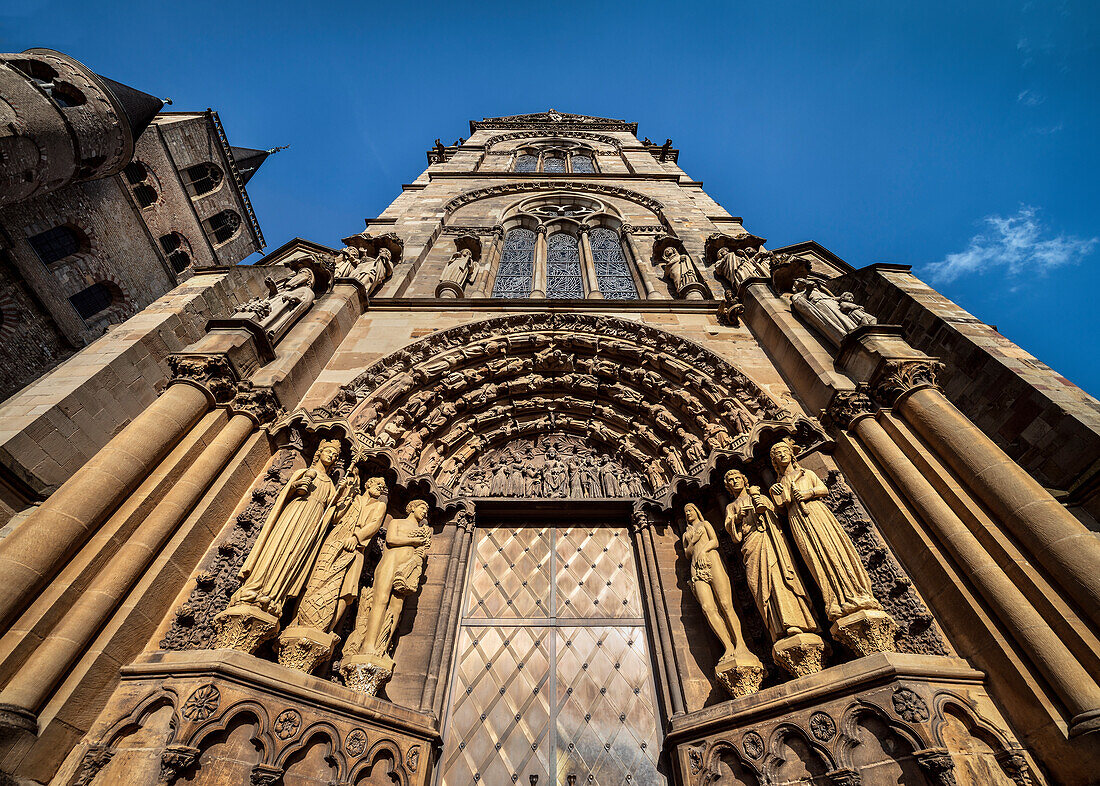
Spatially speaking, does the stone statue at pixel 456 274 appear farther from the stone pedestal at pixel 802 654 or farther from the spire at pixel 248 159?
the spire at pixel 248 159

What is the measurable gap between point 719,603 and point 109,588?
4.46 meters

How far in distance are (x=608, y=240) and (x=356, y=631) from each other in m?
10.5

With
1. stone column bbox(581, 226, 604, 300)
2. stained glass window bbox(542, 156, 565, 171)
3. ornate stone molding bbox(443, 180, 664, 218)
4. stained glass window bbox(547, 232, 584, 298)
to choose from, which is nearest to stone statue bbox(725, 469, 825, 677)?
stone column bbox(581, 226, 604, 300)

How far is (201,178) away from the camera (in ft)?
81.0

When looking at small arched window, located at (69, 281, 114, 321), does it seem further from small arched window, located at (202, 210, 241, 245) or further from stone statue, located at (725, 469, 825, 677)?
stone statue, located at (725, 469, 825, 677)

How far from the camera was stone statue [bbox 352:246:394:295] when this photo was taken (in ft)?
25.8

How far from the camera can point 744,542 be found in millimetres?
4504

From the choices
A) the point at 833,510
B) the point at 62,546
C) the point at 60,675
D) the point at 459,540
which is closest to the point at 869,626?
the point at 833,510

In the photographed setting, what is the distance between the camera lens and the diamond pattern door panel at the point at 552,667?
429 cm

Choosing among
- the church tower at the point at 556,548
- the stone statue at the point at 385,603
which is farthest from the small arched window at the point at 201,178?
the stone statue at the point at 385,603

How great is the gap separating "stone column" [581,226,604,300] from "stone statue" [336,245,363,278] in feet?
13.2

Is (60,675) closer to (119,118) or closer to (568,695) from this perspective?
(568,695)

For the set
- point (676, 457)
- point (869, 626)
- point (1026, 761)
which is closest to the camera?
point (1026, 761)

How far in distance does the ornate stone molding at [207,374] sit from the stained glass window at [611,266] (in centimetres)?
619
